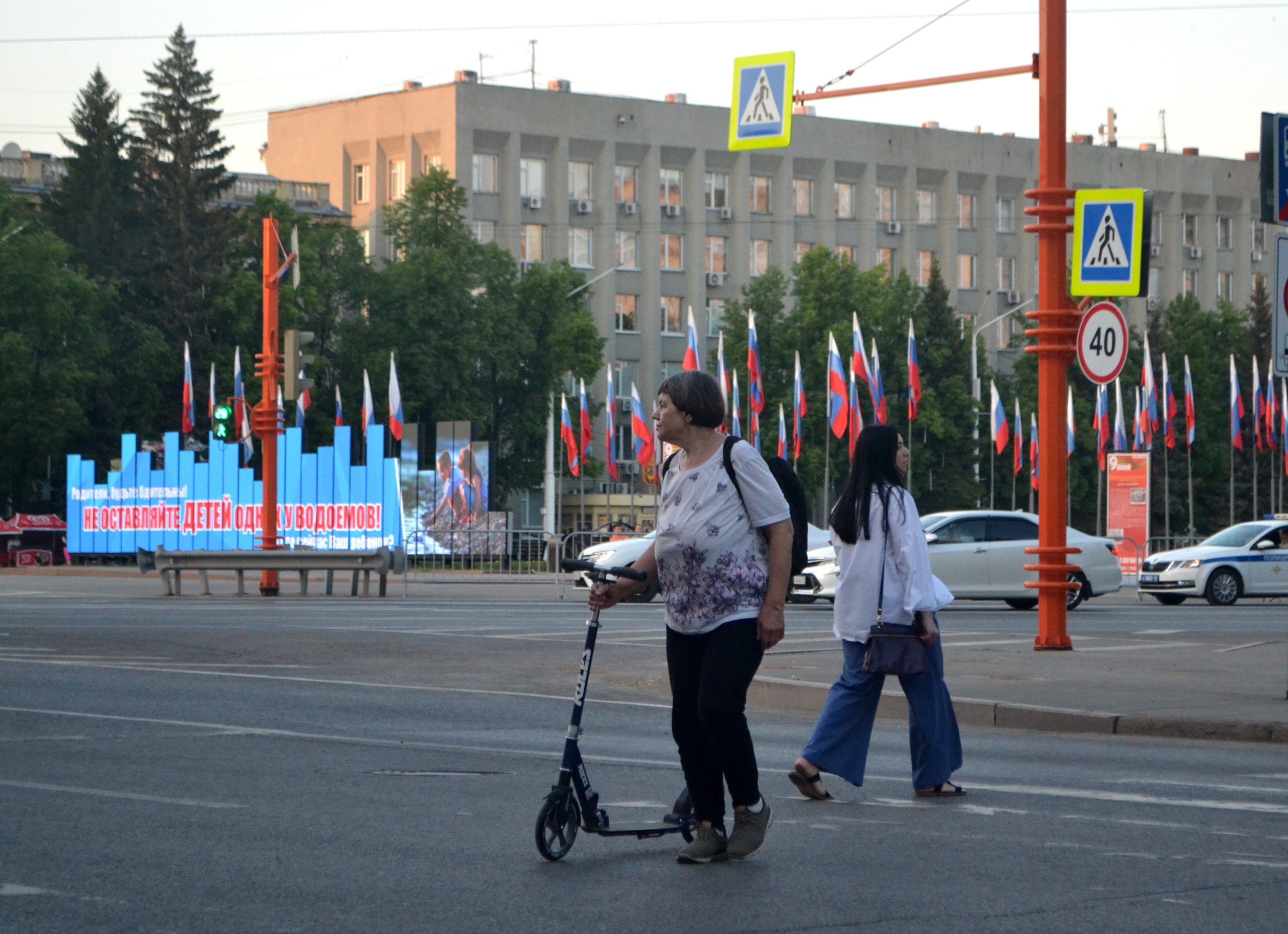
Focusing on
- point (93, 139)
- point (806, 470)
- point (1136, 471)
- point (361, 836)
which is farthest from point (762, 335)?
point (361, 836)

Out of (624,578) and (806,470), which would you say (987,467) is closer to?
(806,470)

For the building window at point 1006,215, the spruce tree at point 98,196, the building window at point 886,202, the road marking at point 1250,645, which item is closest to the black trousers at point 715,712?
the road marking at point 1250,645

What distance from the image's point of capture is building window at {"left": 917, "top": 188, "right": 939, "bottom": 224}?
331ft

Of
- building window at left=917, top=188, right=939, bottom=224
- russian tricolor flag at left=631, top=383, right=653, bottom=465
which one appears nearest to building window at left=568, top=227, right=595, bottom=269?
building window at left=917, top=188, right=939, bottom=224

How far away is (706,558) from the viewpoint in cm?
705

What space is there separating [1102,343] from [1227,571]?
18200mm

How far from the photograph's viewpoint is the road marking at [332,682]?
14.4 meters

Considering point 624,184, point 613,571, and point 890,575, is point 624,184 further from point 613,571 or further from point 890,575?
point 613,571

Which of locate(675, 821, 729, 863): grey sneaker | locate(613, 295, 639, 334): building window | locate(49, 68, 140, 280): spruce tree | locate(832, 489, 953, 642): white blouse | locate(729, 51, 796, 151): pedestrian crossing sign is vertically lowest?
locate(675, 821, 729, 863): grey sneaker

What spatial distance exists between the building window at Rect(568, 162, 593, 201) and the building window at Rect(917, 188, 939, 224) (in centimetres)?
1911

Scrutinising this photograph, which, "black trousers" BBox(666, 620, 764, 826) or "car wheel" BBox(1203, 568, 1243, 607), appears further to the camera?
"car wheel" BBox(1203, 568, 1243, 607)

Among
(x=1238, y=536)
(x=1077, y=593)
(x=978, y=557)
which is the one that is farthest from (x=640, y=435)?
(x=978, y=557)

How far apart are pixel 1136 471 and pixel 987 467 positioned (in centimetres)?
4900

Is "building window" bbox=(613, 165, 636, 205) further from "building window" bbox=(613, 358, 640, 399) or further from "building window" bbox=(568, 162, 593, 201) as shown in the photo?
"building window" bbox=(613, 358, 640, 399)
